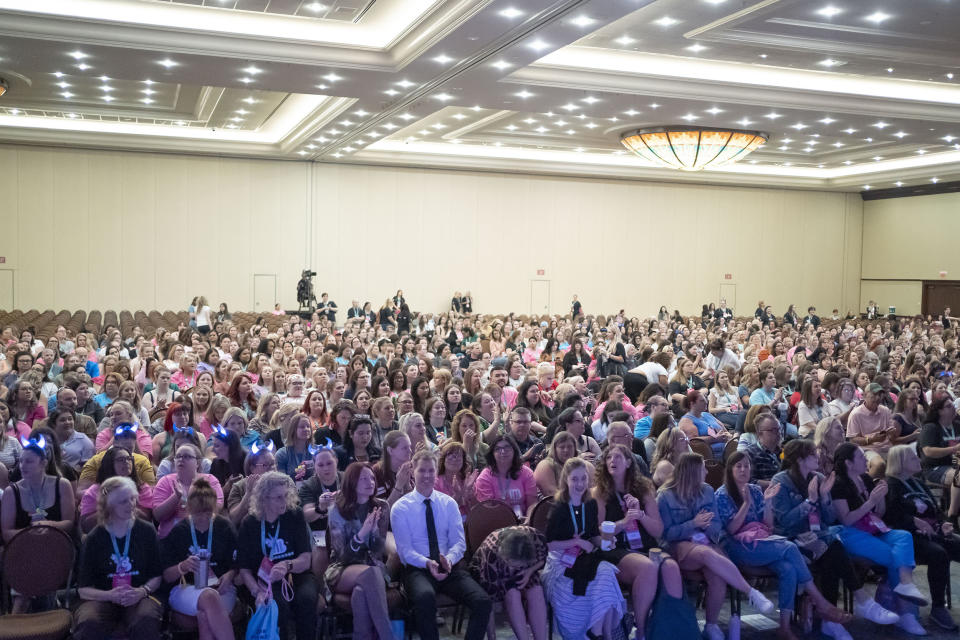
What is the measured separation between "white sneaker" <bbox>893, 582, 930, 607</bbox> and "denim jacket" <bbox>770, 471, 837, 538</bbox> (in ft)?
1.81

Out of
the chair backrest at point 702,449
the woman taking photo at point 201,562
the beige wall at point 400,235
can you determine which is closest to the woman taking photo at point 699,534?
the chair backrest at point 702,449

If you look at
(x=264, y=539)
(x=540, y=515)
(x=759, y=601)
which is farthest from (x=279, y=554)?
(x=759, y=601)

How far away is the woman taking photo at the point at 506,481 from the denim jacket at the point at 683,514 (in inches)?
37.1

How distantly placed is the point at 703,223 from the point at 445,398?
22.0 metres

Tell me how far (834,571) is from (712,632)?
1.04m

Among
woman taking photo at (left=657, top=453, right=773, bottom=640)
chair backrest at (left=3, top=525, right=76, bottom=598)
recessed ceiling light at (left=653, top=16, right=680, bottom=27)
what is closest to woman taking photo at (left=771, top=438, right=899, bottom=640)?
woman taking photo at (left=657, top=453, right=773, bottom=640)

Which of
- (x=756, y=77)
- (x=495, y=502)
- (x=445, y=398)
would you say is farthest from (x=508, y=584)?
(x=756, y=77)

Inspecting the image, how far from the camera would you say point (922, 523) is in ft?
18.6

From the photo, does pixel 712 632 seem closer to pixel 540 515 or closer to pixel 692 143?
pixel 540 515

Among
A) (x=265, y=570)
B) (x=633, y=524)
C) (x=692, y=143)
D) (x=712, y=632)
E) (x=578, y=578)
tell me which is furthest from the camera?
(x=692, y=143)

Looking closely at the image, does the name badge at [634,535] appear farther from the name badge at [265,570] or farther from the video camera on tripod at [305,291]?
the video camera on tripod at [305,291]

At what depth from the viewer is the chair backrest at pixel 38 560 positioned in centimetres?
442

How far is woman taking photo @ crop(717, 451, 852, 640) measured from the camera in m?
5.10

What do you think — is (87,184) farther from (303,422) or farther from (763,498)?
(763,498)
